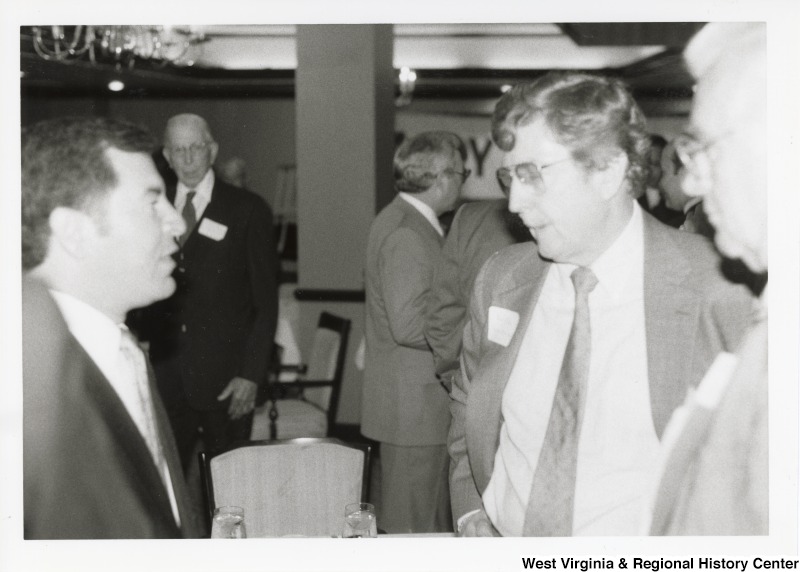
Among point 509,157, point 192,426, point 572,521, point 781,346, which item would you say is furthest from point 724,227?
point 192,426

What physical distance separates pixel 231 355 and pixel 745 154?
1532mm

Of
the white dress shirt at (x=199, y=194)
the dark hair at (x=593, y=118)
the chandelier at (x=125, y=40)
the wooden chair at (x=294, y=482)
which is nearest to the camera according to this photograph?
the dark hair at (x=593, y=118)

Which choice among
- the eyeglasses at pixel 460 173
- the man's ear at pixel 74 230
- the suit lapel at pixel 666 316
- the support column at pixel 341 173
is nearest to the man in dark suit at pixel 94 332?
the man's ear at pixel 74 230

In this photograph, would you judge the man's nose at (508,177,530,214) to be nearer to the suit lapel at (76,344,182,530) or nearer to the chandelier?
the suit lapel at (76,344,182,530)

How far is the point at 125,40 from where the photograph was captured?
10.5 feet

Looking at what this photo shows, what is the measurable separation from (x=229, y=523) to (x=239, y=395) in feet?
1.74

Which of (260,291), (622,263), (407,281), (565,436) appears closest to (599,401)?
(565,436)

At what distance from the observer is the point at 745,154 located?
2305mm

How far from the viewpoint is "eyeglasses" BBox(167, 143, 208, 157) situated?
2396mm

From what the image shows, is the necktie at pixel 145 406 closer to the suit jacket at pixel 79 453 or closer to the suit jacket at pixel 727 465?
the suit jacket at pixel 79 453

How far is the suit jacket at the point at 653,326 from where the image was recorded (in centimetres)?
215

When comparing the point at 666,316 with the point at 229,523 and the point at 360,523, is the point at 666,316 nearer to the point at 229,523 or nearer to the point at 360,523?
the point at 360,523

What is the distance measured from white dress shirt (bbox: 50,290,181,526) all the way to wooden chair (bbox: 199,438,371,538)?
0.40 meters

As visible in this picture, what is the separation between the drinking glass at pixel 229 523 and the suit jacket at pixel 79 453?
0.16 metres
